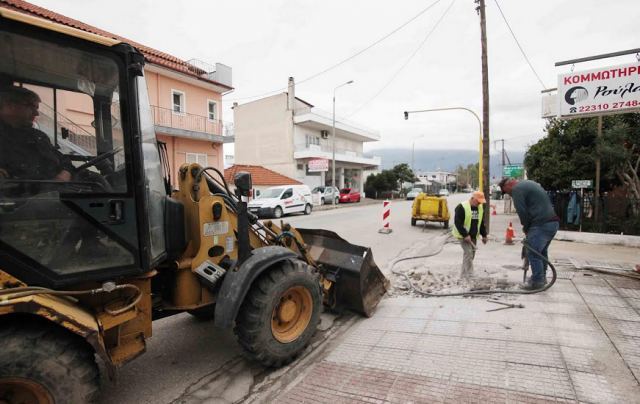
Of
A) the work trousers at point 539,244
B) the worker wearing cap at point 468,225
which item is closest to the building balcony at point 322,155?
the worker wearing cap at point 468,225

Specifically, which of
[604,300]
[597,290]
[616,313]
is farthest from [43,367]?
[597,290]

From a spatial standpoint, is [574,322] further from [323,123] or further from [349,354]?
[323,123]

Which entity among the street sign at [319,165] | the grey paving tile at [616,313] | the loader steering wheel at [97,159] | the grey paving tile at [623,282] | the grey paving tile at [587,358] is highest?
the street sign at [319,165]

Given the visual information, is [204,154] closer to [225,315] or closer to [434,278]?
[434,278]

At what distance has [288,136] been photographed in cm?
3481

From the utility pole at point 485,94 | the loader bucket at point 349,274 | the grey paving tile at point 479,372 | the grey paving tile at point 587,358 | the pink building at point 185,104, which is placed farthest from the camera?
the pink building at point 185,104

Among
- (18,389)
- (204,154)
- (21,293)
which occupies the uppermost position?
(204,154)

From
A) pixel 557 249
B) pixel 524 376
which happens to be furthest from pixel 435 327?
pixel 557 249

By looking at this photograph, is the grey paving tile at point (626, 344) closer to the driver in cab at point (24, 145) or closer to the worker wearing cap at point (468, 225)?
the worker wearing cap at point (468, 225)

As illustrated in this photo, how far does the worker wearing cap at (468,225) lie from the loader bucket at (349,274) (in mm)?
1913

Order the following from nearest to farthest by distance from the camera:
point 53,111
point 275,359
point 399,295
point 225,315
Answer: point 53,111, point 225,315, point 275,359, point 399,295

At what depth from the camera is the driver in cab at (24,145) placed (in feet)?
6.89

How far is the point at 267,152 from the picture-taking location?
36.3 metres

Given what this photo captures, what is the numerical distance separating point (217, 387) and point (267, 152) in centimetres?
3417
